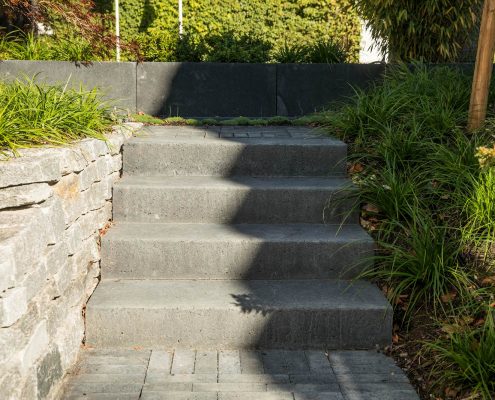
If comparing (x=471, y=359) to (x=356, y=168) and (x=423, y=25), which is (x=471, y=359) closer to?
(x=356, y=168)

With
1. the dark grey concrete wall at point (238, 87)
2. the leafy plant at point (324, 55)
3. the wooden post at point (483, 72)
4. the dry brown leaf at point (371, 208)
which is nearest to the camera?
the dry brown leaf at point (371, 208)

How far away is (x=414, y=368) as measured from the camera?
9.77 ft

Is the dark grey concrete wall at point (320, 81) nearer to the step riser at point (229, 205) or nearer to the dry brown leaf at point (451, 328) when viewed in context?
the step riser at point (229, 205)

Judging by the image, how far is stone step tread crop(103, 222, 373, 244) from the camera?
11.7ft

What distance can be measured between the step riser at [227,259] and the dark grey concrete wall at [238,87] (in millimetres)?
2615

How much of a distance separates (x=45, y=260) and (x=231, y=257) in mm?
1190

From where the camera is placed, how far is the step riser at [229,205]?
3.90 m

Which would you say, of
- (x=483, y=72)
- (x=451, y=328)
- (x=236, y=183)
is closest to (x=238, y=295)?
(x=236, y=183)

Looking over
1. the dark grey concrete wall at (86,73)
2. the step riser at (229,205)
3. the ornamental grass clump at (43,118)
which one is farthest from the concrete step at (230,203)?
the dark grey concrete wall at (86,73)

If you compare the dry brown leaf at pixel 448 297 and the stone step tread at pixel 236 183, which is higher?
the stone step tread at pixel 236 183

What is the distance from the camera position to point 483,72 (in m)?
4.35

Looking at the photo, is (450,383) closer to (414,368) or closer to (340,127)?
(414,368)

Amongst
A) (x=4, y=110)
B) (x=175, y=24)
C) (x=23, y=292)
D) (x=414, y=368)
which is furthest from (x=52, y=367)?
(x=175, y=24)

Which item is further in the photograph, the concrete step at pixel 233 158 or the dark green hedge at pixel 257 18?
the dark green hedge at pixel 257 18
